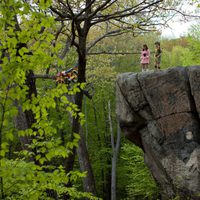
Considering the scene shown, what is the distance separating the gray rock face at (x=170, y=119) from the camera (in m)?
12.5

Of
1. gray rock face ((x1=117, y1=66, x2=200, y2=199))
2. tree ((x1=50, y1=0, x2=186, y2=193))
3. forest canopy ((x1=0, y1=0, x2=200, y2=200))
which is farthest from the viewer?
gray rock face ((x1=117, y1=66, x2=200, y2=199))

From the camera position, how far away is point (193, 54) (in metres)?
24.3

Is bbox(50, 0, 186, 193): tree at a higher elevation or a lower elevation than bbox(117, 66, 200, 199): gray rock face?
higher

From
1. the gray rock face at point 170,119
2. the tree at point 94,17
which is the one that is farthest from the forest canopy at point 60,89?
the gray rock face at point 170,119

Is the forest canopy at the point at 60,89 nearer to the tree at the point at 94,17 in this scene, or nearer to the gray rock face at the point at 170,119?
the tree at the point at 94,17

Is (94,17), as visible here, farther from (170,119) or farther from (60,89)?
(170,119)

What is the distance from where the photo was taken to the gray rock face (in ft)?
41.1

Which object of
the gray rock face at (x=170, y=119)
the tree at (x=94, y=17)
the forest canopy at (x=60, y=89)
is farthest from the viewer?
the gray rock face at (x=170, y=119)

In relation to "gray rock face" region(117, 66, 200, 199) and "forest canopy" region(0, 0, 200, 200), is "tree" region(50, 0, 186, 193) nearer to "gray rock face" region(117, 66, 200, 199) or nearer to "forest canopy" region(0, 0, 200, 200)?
"forest canopy" region(0, 0, 200, 200)

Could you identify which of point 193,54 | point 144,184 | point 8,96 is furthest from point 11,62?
point 193,54

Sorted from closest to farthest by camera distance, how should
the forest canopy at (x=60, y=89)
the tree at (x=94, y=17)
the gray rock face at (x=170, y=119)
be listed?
the forest canopy at (x=60, y=89)
the tree at (x=94, y=17)
the gray rock face at (x=170, y=119)

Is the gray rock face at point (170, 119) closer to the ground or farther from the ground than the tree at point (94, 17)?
closer to the ground

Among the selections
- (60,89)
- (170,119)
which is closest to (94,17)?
(60,89)

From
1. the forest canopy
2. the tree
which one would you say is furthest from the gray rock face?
the tree
